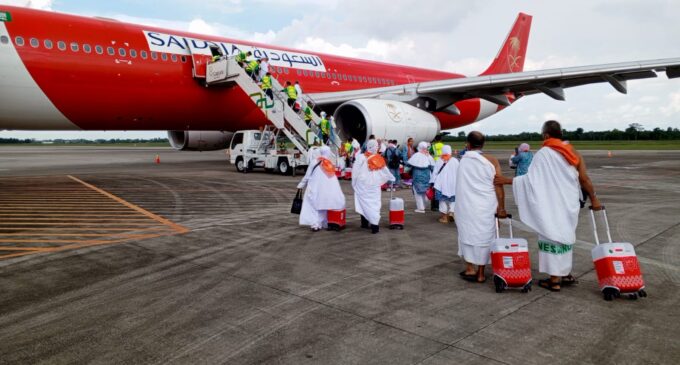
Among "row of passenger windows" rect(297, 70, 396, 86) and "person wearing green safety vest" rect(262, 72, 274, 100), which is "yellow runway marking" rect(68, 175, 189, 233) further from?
"row of passenger windows" rect(297, 70, 396, 86)

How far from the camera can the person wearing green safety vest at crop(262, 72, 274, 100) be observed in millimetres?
13607

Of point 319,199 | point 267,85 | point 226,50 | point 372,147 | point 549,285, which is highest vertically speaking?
point 226,50

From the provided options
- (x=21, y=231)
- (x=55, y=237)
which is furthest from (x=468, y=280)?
(x=21, y=231)

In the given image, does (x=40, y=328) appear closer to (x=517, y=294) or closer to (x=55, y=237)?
(x=55, y=237)

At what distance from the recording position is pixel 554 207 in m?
3.95

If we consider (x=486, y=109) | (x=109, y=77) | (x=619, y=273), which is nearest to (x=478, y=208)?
(x=619, y=273)

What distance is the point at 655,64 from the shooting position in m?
13.2

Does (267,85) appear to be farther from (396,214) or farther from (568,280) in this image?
(568,280)

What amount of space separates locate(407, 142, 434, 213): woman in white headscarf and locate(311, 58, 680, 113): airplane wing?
24.8 ft

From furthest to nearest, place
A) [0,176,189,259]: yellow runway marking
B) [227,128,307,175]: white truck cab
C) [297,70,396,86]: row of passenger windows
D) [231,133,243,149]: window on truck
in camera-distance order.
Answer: [297,70,396,86]: row of passenger windows, [231,133,243,149]: window on truck, [227,128,307,175]: white truck cab, [0,176,189,259]: yellow runway marking

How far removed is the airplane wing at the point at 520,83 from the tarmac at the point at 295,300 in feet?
26.5

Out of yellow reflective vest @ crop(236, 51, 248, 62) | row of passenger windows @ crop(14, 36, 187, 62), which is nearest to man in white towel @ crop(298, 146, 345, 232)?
row of passenger windows @ crop(14, 36, 187, 62)

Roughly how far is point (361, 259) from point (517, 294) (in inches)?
64.5

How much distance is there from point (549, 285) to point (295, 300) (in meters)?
2.13
